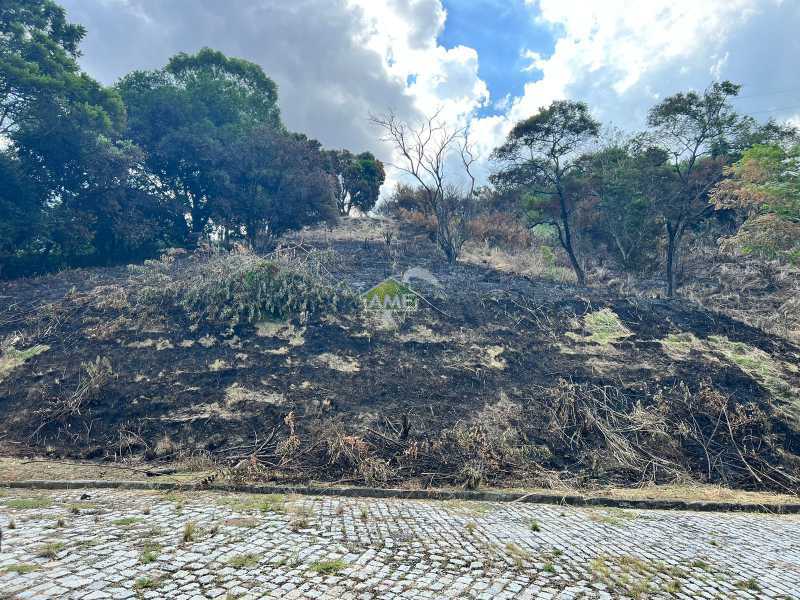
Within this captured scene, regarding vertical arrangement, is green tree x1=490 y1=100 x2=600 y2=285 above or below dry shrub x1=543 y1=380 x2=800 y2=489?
above

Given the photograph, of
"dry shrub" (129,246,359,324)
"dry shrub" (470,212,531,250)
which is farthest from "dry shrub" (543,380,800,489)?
"dry shrub" (470,212,531,250)

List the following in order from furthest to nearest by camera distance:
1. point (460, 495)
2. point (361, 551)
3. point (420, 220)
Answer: point (420, 220) < point (460, 495) < point (361, 551)

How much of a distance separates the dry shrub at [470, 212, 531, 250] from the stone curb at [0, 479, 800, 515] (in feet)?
46.1

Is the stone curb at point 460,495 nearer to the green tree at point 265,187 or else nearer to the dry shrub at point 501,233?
the green tree at point 265,187

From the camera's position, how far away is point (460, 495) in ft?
17.4

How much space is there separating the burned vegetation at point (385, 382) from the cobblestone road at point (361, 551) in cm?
112

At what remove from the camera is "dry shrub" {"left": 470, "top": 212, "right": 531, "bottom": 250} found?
1905 cm

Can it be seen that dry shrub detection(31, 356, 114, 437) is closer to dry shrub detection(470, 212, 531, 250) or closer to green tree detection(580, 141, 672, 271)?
dry shrub detection(470, 212, 531, 250)

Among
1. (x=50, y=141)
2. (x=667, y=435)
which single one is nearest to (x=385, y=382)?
(x=667, y=435)

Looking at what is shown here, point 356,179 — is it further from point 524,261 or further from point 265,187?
point 524,261

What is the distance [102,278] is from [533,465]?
39.1 feet

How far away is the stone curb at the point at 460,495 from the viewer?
16.4 feet

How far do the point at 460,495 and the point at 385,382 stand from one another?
2852 millimetres

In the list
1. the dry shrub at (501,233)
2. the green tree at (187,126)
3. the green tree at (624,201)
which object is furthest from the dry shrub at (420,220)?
the green tree at (187,126)
